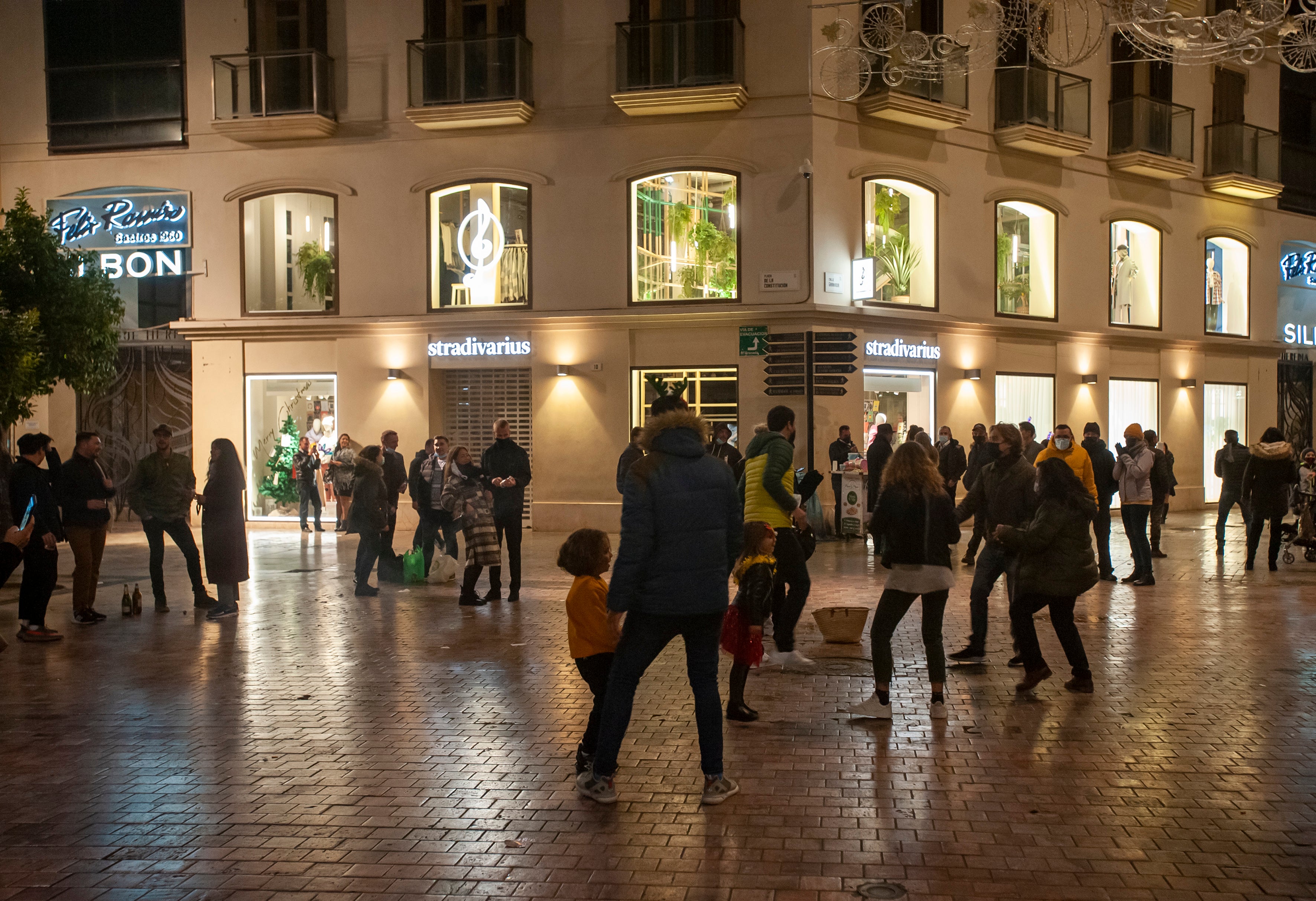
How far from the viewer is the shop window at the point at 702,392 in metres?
20.0

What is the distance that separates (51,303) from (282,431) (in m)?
7.95

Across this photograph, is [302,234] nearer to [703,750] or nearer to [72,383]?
[72,383]

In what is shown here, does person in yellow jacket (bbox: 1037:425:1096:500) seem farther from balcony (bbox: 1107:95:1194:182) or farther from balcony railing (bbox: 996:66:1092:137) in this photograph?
balcony (bbox: 1107:95:1194:182)

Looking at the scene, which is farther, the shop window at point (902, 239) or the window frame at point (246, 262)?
the window frame at point (246, 262)

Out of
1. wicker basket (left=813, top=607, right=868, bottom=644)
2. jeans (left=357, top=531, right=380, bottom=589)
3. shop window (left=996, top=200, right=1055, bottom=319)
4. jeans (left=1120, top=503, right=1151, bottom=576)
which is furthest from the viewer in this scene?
shop window (left=996, top=200, right=1055, bottom=319)

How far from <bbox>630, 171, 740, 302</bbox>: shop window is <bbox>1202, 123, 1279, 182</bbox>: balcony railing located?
40.3 feet

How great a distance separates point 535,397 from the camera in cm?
2058

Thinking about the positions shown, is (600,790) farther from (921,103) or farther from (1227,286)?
(1227,286)

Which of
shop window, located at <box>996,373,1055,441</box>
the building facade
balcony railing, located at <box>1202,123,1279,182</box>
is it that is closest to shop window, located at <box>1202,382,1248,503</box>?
the building facade

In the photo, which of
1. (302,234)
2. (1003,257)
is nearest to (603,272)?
(302,234)

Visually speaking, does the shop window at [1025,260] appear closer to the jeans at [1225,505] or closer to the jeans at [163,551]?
the jeans at [1225,505]

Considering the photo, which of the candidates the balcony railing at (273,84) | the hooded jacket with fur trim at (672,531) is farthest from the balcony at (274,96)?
the hooded jacket with fur trim at (672,531)

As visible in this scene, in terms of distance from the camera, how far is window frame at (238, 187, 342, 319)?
69.9 ft

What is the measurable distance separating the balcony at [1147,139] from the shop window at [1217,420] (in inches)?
204
